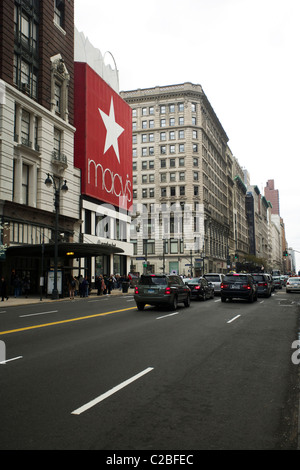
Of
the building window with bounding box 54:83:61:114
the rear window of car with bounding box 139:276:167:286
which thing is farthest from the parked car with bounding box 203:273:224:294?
the building window with bounding box 54:83:61:114

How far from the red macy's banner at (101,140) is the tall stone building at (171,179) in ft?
80.0

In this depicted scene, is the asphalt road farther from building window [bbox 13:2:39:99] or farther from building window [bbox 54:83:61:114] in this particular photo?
building window [bbox 54:83:61:114]

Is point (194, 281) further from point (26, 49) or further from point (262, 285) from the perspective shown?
point (26, 49)

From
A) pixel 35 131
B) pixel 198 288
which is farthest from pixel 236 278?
pixel 35 131

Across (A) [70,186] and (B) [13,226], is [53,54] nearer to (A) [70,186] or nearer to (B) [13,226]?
(A) [70,186]

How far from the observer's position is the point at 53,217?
1533 inches

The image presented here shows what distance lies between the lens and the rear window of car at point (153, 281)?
19484 millimetres

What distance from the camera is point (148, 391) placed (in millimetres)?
6098

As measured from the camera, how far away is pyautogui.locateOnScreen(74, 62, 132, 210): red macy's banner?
45344 mm

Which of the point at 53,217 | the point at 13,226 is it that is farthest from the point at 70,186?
the point at 13,226

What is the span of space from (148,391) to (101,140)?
45381 mm

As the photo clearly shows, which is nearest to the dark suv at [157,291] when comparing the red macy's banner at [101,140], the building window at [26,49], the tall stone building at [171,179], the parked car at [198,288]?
the parked car at [198,288]

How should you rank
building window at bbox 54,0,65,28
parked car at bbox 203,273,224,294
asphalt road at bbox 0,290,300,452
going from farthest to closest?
building window at bbox 54,0,65,28 < parked car at bbox 203,273,224,294 < asphalt road at bbox 0,290,300,452

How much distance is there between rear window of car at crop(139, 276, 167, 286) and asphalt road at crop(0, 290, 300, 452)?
298 inches
